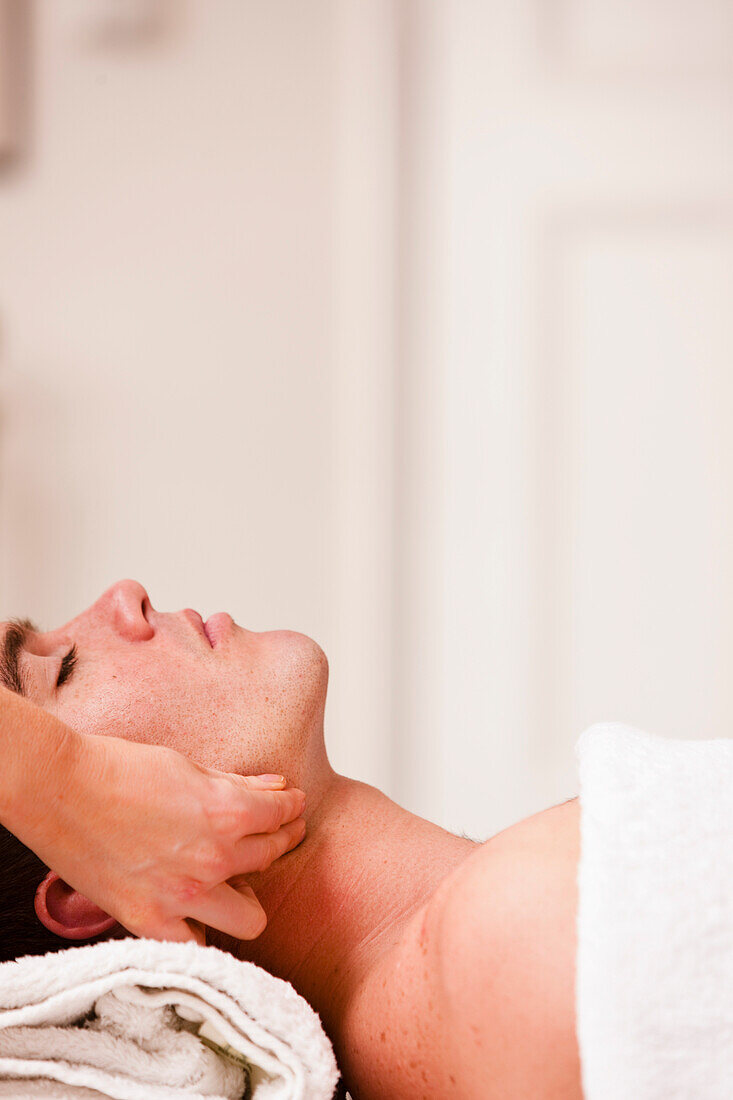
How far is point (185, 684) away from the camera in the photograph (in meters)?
0.91

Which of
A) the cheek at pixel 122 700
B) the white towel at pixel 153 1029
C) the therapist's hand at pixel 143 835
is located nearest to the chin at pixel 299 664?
the cheek at pixel 122 700

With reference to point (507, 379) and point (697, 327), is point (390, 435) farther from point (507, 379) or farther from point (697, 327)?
point (697, 327)

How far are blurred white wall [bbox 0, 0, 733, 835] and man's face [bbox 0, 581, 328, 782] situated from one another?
25.5 inches

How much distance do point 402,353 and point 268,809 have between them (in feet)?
3.44

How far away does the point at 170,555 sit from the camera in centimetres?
165

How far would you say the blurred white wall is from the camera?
1.59 m

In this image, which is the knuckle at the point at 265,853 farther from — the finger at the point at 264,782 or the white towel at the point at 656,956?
the white towel at the point at 656,956

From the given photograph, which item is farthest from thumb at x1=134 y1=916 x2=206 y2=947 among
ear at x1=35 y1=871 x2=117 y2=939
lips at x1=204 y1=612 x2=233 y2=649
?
lips at x1=204 y1=612 x2=233 y2=649

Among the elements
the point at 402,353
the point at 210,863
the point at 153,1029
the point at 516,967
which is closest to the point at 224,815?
the point at 210,863

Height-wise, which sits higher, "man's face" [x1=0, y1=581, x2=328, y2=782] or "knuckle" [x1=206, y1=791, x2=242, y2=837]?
"man's face" [x1=0, y1=581, x2=328, y2=782]

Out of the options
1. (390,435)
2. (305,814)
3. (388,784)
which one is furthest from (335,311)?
(305,814)

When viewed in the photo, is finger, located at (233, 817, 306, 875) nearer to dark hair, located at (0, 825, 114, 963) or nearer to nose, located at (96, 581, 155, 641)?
dark hair, located at (0, 825, 114, 963)

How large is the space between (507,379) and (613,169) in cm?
41

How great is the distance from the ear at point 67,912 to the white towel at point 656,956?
0.45 meters
